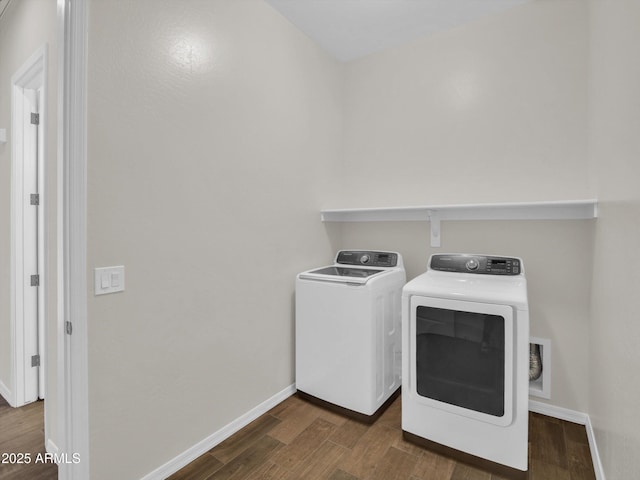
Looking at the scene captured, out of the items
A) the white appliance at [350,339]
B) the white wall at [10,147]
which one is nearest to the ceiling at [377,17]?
the white wall at [10,147]

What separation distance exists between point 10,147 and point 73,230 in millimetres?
1519

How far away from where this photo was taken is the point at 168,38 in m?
1.52

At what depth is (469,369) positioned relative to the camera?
5.26ft

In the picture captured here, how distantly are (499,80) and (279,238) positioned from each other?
6.02ft

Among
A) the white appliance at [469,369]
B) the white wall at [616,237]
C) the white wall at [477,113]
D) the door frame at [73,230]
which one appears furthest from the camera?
the white wall at [477,113]

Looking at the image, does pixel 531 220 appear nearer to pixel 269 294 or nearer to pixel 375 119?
pixel 375 119

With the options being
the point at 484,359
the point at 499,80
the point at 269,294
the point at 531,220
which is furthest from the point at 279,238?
the point at 499,80

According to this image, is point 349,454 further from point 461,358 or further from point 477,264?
point 477,264

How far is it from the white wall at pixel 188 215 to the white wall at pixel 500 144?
0.76 meters

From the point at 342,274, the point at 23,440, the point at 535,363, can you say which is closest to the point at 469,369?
the point at 535,363

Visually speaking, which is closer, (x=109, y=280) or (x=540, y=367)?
(x=109, y=280)

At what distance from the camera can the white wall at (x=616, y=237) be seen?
103 centimetres

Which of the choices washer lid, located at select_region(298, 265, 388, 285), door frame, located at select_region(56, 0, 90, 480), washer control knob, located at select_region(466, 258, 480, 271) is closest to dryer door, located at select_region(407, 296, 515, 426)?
washer lid, located at select_region(298, 265, 388, 285)

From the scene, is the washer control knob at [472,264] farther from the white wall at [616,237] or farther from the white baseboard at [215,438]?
the white baseboard at [215,438]
